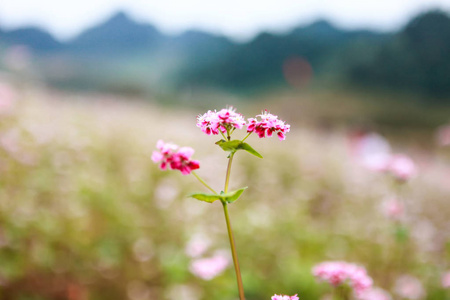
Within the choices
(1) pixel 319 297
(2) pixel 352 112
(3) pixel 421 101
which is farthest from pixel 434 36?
(1) pixel 319 297

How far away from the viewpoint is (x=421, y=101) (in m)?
21.7

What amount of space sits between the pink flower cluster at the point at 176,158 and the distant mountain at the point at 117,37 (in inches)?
743

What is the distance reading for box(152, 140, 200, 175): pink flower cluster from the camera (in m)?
0.83

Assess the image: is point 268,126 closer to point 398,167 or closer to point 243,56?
point 398,167

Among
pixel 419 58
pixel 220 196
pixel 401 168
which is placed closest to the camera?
pixel 220 196

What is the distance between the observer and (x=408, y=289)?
234cm

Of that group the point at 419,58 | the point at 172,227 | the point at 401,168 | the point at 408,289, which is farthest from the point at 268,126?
the point at 419,58

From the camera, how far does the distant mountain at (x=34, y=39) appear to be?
13083mm

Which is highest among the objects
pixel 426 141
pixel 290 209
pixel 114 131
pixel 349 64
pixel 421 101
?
pixel 349 64

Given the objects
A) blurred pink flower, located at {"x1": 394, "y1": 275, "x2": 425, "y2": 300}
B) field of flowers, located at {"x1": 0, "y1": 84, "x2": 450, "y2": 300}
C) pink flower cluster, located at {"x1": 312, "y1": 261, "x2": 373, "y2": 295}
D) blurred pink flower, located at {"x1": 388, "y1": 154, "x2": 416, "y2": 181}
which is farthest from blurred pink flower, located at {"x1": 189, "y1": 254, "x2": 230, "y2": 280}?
blurred pink flower, located at {"x1": 394, "y1": 275, "x2": 425, "y2": 300}

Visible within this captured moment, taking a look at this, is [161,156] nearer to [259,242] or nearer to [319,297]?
[319,297]

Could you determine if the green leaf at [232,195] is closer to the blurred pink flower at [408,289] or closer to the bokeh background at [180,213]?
the bokeh background at [180,213]

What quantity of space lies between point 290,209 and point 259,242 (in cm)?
68

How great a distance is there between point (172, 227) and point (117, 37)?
17874 mm
